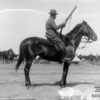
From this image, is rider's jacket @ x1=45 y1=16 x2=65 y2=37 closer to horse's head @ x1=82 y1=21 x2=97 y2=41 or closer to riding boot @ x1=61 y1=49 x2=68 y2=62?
riding boot @ x1=61 y1=49 x2=68 y2=62

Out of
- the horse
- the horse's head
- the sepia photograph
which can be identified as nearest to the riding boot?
the sepia photograph

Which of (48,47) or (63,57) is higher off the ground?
(48,47)

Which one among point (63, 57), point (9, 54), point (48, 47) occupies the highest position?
point (48, 47)

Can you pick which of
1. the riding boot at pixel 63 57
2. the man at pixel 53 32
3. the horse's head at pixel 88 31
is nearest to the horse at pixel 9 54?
the riding boot at pixel 63 57

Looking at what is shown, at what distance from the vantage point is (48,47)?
12.2 meters

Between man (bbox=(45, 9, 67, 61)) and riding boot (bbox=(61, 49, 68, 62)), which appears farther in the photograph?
riding boot (bbox=(61, 49, 68, 62))

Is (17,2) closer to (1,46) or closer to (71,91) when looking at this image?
(1,46)

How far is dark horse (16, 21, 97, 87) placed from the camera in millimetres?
12086

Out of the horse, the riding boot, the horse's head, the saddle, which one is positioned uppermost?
the horse's head

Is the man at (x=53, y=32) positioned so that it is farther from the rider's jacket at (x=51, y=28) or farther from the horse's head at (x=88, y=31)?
the horse's head at (x=88, y=31)

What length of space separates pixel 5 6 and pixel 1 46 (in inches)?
69.6

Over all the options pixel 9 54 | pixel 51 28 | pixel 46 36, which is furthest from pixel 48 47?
pixel 9 54

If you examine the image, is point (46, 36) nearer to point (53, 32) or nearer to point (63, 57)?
point (53, 32)

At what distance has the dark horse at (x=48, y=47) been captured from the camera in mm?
12086
